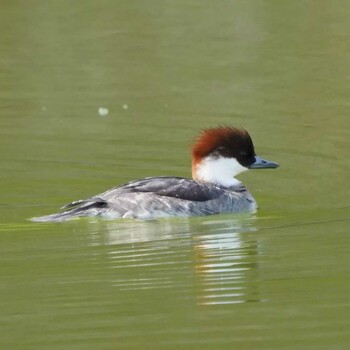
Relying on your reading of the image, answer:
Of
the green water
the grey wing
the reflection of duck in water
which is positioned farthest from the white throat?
the grey wing

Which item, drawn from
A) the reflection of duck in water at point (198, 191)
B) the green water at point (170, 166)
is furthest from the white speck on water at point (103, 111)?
the reflection of duck in water at point (198, 191)

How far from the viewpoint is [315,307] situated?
9.90 metres

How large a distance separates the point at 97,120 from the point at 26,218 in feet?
14.7

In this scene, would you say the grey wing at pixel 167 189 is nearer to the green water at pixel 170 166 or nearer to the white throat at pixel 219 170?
the green water at pixel 170 166

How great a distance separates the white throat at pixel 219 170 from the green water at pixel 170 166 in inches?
15.4

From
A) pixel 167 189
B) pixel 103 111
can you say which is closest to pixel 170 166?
pixel 167 189

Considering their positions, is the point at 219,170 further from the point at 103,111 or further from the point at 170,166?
the point at 103,111

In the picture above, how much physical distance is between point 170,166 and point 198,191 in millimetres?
1855

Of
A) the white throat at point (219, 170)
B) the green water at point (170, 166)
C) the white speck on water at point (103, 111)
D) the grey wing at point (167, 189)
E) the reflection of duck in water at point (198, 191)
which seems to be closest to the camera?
the green water at point (170, 166)

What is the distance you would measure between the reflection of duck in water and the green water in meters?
0.19

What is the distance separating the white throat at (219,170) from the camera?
1504cm

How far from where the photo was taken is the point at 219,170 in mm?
15133

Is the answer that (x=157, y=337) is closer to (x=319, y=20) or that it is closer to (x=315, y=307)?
(x=315, y=307)

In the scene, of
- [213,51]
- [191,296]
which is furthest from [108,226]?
[213,51]
